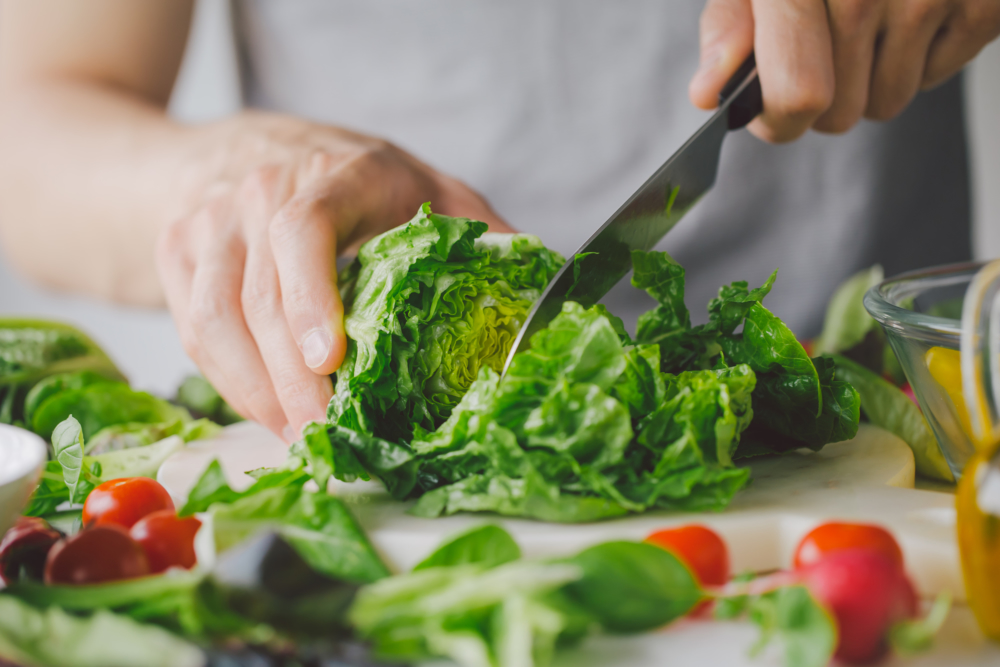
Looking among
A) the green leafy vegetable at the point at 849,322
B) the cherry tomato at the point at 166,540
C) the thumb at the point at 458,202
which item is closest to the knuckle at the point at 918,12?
the green leafy vegetable at the point at 849,322

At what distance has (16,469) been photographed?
930mm

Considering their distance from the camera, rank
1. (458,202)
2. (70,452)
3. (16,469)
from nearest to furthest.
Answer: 1. (16,469)
2. (70,452)
3. (458,202)

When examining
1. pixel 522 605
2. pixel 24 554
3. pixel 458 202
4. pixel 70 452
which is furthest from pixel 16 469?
pixel 458 202

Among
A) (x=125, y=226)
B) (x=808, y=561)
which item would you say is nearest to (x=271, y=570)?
(x=808, y=561)

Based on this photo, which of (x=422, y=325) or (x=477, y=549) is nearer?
(x=477, y=549)

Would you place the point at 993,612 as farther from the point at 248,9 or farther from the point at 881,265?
the point at 248,9

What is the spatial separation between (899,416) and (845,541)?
0.68 m

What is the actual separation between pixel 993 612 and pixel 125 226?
2.24m

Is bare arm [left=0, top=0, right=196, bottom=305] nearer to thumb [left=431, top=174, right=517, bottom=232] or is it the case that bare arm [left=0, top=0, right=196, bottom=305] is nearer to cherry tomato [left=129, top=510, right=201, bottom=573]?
thumb [left=431, top=174, right=517, bottom=232]

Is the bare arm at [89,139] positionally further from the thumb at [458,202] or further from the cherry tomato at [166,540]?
the cherry tomato at [166,540]

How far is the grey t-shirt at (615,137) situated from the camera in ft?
8.59

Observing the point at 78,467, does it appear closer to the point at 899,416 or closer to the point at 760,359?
the point at 760,359

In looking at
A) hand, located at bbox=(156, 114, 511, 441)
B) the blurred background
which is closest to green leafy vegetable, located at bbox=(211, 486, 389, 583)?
hand, located at bbox=(156, 114, 511, 441)

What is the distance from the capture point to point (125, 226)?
7.18 feet
